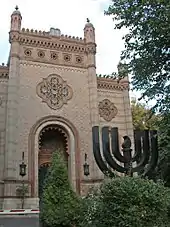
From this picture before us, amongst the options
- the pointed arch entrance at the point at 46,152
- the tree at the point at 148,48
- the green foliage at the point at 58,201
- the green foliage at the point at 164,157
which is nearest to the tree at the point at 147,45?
the tree at the point at 148,48

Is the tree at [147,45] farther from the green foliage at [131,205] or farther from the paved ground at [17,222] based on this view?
the paved ground at [17,222]

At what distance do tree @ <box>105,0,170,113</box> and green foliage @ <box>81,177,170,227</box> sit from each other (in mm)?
3663

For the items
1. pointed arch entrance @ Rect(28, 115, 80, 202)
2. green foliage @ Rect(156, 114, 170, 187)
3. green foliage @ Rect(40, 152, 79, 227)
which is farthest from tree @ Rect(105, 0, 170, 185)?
pointed arch entrance @ Rect(28, 115, 80, 202)

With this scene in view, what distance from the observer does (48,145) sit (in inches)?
810

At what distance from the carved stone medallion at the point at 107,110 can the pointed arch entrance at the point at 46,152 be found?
2612 millimetres

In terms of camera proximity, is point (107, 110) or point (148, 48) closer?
point (148, 48)

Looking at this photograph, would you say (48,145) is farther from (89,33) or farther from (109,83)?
(89,33)

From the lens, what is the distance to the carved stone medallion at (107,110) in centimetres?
2123

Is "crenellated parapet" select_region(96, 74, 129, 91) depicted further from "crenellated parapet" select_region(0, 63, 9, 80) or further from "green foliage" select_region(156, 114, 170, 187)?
"green foliage" select_region(156, 114, 170, 187)

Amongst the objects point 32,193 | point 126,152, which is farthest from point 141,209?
point 32,193

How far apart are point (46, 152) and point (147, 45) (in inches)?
471

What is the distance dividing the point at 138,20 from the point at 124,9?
738mm

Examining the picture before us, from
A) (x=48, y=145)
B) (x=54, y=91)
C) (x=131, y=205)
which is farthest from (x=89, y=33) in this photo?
(x=131, y=205)

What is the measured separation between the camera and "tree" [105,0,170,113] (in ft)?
32.4
